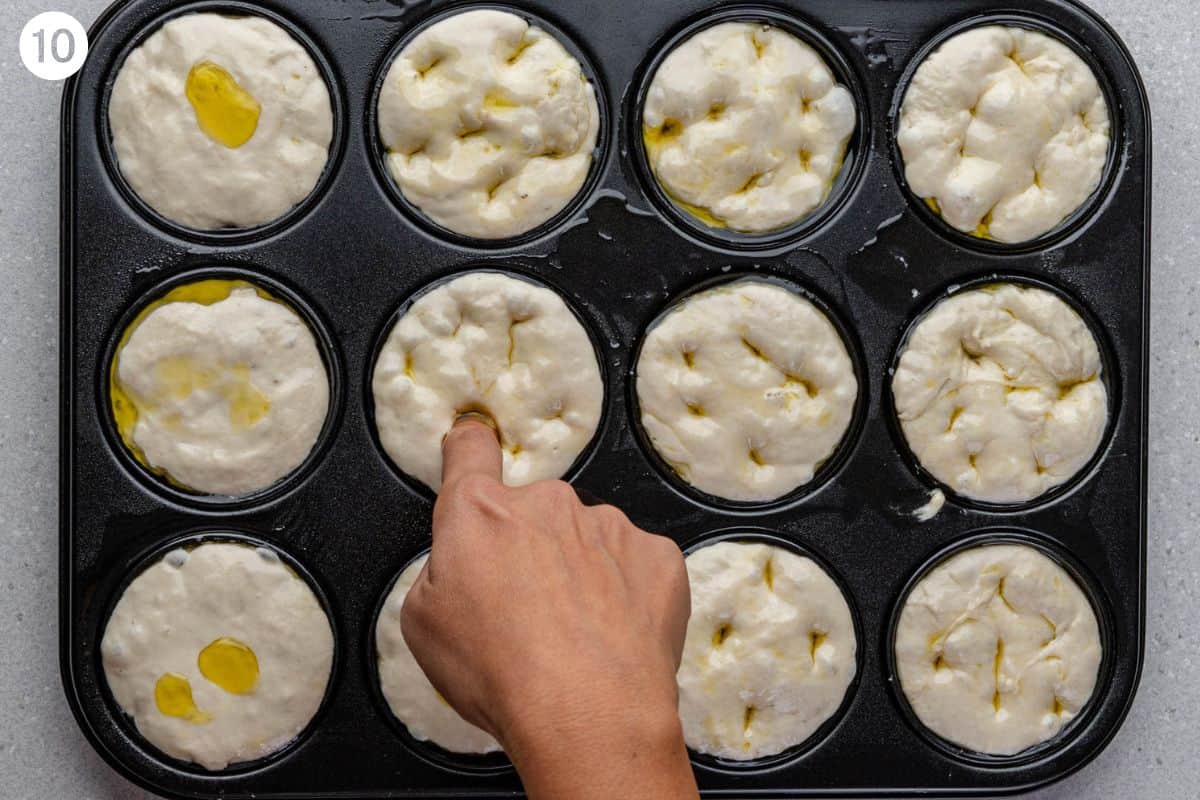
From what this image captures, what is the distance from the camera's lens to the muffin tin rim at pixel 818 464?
1.81 m

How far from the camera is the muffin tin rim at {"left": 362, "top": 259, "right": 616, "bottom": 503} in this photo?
1.77m

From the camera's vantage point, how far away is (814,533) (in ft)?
5.98

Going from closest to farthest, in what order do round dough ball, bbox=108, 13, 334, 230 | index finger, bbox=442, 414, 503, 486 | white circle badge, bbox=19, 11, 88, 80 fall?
index finger, bbox=442, 414, 503, 486
round dough ball, bbox=108, 13, 334, 230
white circle badge, bbox=19, 11, 88, 80

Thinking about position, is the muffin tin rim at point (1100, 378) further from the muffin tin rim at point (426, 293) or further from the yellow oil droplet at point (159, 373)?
the yellow oil droplet at point (159, 373)

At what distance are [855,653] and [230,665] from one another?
1.08 m

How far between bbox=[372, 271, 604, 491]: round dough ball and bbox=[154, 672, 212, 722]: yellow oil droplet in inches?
20.5

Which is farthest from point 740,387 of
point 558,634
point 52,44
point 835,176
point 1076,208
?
point 52,44

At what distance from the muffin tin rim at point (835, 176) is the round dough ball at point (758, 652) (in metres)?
0.54

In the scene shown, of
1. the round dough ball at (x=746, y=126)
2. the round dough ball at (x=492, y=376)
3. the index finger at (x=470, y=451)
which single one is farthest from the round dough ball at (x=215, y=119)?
the round dough ball at (x=746, y=126)

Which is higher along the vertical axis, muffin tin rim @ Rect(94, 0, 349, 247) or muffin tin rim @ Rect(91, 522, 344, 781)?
muffin tin rim @ Rect(94, 0, 349, 247)

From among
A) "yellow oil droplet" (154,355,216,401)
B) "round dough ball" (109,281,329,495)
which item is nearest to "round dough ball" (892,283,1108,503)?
"round dough ball" (109,281,329,495)

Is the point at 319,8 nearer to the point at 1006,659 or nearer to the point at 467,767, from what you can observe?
the point at 467,767

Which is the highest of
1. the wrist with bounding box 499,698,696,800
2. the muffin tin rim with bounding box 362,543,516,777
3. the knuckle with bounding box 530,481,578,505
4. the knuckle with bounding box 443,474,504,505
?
the knuckle with bounding box 530,481,578,505

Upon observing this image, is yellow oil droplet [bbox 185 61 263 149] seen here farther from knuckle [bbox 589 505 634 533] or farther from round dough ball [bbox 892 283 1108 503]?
round dough ball [bbox 892 283 1108 503]
